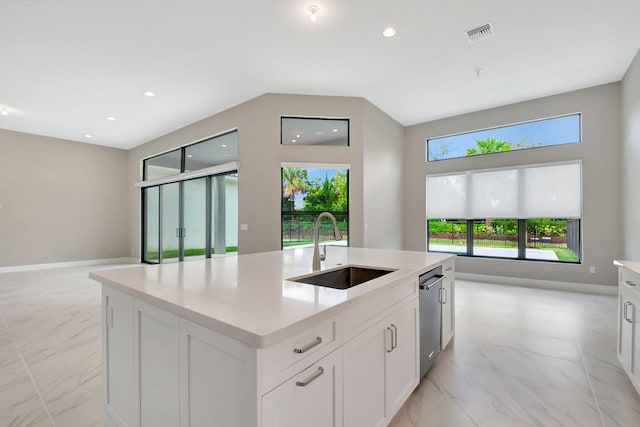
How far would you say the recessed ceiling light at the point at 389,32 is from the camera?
3168 mm

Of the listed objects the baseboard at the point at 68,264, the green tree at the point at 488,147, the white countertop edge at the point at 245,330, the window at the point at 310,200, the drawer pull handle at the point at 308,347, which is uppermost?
the green tree at the point at 488,147

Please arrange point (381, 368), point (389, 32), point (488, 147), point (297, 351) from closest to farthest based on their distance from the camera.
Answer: point (297, 351) < point (381, 368) < point (389, 32) < point (488, 147)

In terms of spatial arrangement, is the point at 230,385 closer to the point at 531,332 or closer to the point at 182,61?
the point at 531,332

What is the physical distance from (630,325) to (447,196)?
406 centimetres

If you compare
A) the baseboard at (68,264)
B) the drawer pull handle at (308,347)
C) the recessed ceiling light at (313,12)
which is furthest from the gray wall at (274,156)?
the baseboard at (68,264)

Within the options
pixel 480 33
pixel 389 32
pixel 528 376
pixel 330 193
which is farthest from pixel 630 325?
pixel 330 193

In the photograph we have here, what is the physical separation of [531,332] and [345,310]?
9.48 ft

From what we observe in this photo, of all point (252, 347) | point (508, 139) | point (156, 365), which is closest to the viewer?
point (252, 347)

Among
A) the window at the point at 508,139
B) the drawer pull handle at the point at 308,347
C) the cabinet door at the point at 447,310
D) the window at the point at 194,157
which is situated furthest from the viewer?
the window at the point at 194,157

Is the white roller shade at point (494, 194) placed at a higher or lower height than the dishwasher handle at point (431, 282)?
higher

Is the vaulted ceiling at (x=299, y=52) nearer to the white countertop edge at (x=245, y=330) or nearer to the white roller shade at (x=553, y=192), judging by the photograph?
the white roller shade at (x=553, y=192)

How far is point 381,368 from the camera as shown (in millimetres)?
1452

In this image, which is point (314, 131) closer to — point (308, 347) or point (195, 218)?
point (195, 218)

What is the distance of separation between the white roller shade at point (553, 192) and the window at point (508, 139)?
47cm
